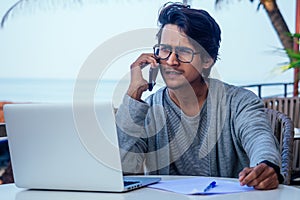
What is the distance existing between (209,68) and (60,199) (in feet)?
2.43

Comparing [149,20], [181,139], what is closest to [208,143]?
[181,139]

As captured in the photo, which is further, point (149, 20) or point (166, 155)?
point (149, 20)

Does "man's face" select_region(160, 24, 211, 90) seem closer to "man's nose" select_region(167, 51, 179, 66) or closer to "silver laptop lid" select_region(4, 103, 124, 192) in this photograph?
"man's nose" select_region(167, 51, 179, 66)

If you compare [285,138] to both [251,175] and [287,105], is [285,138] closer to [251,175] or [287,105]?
[251,175]

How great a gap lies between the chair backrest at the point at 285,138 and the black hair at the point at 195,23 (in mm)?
336

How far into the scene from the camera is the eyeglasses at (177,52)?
1.68m

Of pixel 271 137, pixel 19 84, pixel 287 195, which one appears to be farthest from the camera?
pixel 19 84

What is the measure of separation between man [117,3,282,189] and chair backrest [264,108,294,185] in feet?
0.38

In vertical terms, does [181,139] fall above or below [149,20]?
below

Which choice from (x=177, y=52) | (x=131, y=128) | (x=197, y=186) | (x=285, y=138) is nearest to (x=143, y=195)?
(x=197, y=186)

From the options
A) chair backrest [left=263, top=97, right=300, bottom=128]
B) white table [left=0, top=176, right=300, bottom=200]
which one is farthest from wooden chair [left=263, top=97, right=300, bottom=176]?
white table [left=0, top=176, right=300, bottom=200]

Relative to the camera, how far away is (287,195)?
49.9 inches

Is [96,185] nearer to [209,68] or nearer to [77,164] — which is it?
[77,164]

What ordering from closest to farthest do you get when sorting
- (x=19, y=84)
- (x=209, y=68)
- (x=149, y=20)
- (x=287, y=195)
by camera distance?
(x=287, y=195) < (x=209, y=68) < (x=149, y=20) < (x=19, y=84)
